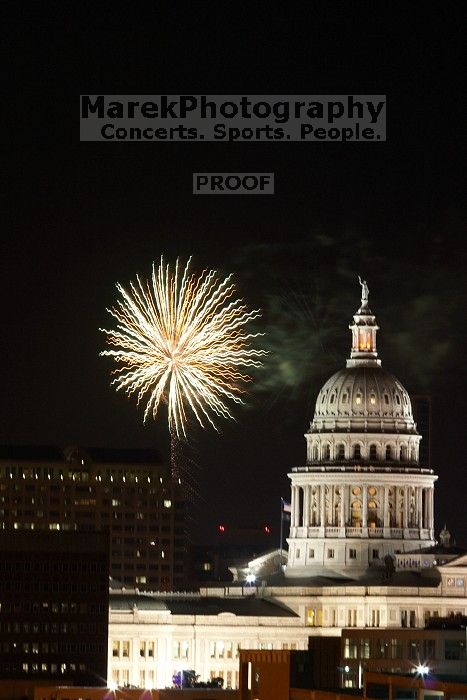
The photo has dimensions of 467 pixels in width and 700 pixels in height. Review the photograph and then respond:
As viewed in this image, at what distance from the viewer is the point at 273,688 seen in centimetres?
18500

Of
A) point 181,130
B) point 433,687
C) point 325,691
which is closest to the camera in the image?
point 433,687

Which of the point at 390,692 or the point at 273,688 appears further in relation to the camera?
the point at 273,688

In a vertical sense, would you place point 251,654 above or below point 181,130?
below

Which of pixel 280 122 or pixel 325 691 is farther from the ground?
pixel 280 122

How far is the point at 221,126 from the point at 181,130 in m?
3.29

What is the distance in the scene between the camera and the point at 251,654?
197875 millimetres

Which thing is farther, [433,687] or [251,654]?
[251,654]

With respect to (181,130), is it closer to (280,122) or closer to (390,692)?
(280,122)

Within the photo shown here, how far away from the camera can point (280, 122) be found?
199625 mm

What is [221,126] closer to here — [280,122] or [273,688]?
[280,122]

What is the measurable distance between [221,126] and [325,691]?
34.4 metres

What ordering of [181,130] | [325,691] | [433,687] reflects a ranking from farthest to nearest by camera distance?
1. [181,130]
2. [325,691]
3. [433,687]

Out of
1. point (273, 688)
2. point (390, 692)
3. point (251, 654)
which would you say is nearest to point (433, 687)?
point (390, 692)

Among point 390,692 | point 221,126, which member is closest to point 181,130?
point 221,126
